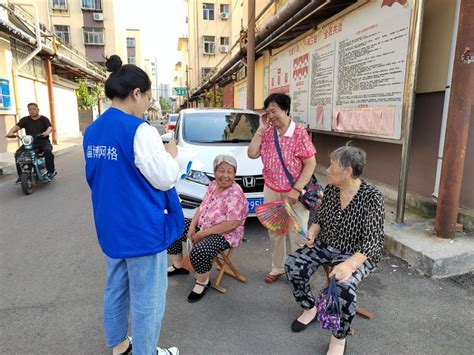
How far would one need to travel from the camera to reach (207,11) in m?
32.4

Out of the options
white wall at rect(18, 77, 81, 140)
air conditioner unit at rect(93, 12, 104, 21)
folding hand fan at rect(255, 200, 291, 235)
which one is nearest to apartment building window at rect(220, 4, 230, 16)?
air conditioner unit at rect(93, 12, 104, 21)

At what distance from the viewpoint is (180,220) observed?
1963 mm

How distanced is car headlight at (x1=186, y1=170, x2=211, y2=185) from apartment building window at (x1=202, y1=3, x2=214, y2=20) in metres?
31.6

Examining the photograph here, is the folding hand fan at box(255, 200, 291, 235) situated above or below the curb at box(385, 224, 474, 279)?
above

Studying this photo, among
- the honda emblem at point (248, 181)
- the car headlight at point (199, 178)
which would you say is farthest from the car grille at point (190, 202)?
the honda emblem at point (248, 181)

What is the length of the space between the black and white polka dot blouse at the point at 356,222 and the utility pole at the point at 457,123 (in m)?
1.60

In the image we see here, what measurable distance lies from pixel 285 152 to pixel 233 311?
135cm

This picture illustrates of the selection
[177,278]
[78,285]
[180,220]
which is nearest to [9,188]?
[78,285]

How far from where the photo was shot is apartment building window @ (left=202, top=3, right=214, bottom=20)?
32312mm

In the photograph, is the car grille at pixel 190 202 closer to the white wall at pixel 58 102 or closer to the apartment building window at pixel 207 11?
the white wall at pixel 58 102

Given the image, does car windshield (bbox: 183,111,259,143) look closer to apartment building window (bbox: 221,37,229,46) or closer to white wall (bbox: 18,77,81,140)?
white wall (bbox: 18,77,81,140)

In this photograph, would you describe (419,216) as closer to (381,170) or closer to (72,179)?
(381,170)

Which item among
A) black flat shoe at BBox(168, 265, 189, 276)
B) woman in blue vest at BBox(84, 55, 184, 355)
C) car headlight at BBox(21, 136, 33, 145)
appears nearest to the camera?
woman in blue vest at BBox(84, 55, 184, 355)

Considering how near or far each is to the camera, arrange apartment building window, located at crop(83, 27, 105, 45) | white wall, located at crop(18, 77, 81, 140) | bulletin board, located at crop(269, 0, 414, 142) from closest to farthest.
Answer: bulletin board, located at crop(269, 0, 414, 142) < white wall, located at crop(18, 77, 81, 140) < apartment building window, located at crop(83, 27, 105, 45)
